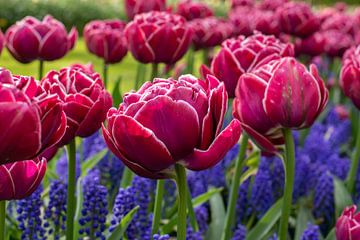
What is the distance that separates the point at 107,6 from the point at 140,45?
33.8ft

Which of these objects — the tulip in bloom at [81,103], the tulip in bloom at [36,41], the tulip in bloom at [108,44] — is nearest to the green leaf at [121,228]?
the tulip in bloom at [81,103]

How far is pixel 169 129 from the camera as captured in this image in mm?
1029

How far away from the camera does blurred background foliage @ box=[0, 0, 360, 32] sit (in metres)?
10.5

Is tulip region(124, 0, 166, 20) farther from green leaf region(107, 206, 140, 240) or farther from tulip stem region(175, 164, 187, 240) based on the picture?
tulip stem region(175, 164, 187, 240)

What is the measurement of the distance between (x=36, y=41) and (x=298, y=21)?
4.37ft

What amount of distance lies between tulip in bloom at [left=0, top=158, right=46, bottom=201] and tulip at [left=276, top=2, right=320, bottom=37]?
212 centimetres

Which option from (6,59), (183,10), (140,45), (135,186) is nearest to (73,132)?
(135,186)

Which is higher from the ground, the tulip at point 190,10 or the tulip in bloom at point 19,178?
the tulip in bloom at point 19,178

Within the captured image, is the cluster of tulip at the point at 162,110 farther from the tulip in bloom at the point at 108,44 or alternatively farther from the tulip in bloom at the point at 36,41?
the tulip in bloom at the point at 108,44

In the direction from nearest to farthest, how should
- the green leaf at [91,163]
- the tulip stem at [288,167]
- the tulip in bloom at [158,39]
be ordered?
the tulip stem at [288,167], the tulip in bloom at [158,39], the green leaf at [91,163]

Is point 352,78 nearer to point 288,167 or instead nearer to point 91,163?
point 288,167

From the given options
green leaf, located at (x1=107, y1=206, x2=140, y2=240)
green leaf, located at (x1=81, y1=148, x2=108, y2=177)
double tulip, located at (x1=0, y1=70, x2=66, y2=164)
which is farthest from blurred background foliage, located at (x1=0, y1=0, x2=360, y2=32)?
double tulip, located at (x1=0, y1=70, x2=66, y2=164)

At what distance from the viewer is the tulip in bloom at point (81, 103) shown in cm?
131

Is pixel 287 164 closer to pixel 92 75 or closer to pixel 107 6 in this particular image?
pixel 92 75
